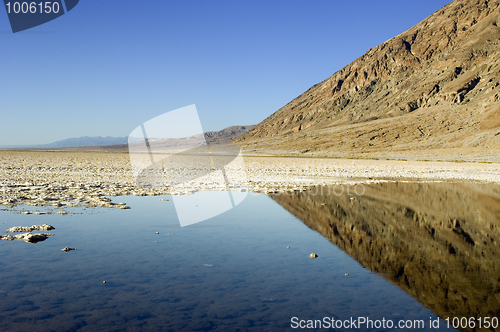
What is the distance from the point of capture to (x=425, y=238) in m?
9.45

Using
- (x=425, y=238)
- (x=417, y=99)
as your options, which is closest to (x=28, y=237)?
(x=425, y=238)

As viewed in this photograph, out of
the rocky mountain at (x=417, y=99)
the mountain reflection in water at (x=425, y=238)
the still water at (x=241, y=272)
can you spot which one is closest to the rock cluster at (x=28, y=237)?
the still water at (x=241, y=272)

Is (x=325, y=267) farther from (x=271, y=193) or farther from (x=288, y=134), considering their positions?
(x=288, y=134)

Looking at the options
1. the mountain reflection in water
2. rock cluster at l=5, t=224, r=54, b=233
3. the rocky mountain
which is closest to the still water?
the mountain reflection in water

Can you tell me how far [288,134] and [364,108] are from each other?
29.0 meters

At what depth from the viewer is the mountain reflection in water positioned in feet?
19.5

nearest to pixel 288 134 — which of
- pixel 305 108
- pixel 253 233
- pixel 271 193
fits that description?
pixel 305 108

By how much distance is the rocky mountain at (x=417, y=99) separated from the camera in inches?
3396

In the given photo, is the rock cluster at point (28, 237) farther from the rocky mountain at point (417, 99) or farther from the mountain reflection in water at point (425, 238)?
the rocky mountain at point (417, 99)

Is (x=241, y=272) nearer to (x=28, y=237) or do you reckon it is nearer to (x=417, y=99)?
(x=28, y=237)

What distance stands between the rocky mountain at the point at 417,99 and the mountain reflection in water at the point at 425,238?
202 ft

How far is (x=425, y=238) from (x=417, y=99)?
109 meters

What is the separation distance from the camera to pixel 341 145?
10206 cm

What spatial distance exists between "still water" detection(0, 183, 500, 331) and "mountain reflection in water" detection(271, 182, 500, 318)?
0.04 m
